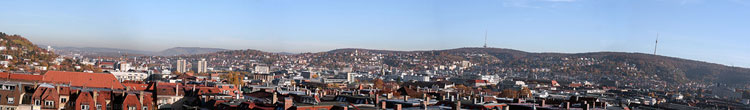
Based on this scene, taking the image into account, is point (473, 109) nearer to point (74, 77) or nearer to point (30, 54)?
point (74, 77)

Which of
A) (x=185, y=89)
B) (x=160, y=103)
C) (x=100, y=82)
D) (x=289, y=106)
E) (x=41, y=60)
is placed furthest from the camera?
(x=41, y=60)

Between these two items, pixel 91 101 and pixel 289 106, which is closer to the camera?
pixel 289 106

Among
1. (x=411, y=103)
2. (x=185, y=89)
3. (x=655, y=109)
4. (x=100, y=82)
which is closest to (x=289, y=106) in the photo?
(x=411, y=103)

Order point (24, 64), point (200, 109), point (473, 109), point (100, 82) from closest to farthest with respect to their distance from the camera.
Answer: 1. point (473, 109)
2. point (200, 109)
3. point (100, 82)
4. point (24, 64)

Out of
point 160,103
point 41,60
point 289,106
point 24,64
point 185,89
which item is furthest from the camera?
point 41,60

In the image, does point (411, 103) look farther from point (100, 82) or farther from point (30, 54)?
point (30, 54)

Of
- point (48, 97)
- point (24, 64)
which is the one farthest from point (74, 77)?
point (24, 64)
